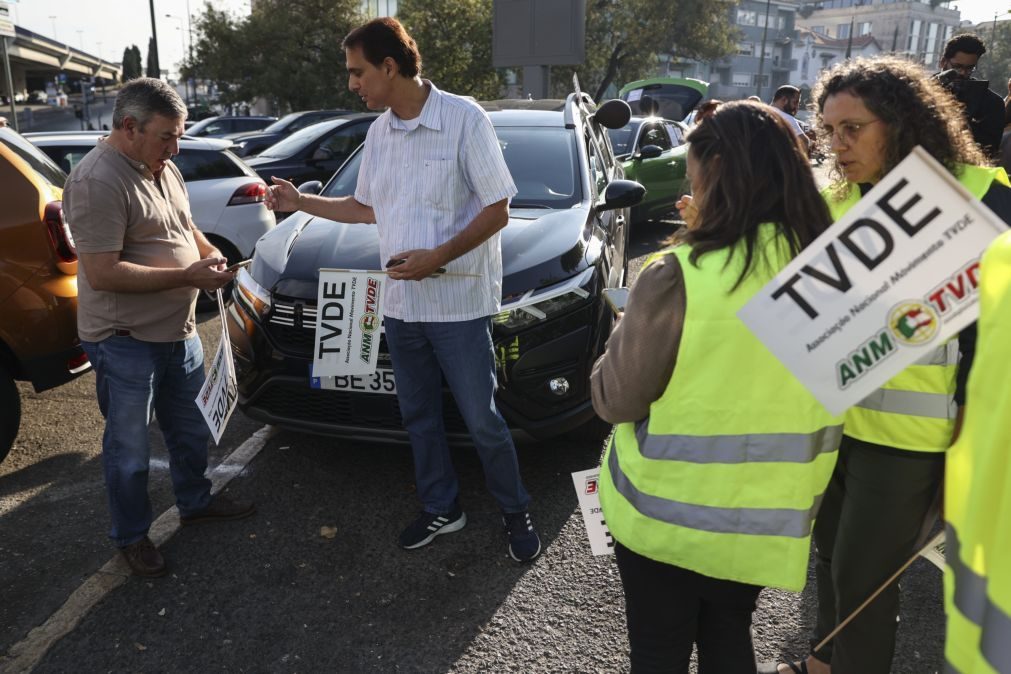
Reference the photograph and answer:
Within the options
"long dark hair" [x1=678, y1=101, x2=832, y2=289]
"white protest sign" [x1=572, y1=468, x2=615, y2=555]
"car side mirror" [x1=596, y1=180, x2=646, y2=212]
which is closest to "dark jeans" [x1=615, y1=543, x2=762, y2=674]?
"white protest sign" [x1=572, y1=468, x2=615, y2=555]

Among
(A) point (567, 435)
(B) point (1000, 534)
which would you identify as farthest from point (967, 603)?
(A) point (567, 435)

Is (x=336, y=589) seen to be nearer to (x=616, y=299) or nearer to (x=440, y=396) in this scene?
(x=440, y=396)

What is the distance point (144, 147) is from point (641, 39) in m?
32.2

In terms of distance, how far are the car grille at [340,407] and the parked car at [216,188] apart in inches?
140

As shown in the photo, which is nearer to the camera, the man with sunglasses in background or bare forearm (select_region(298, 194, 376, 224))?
bare forearm (select_region(298, 194, 376, 224))

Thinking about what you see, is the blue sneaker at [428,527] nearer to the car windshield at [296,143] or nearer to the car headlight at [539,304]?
the car headlight at [539,304]

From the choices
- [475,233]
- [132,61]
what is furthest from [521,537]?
[132,61]

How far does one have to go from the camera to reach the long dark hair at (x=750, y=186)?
59.5 inches

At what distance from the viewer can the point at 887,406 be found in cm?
185

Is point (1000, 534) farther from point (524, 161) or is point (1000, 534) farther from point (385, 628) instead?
point (524, 161)

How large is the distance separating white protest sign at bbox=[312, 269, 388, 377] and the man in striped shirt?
0.12 meters

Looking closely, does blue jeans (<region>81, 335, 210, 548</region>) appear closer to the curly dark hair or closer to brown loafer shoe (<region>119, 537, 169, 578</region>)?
brown loafer shoe (<region>119, 537, 169, 578</region>)

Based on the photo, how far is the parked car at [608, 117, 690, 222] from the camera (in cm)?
945

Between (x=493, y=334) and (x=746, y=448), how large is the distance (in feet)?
5.90
